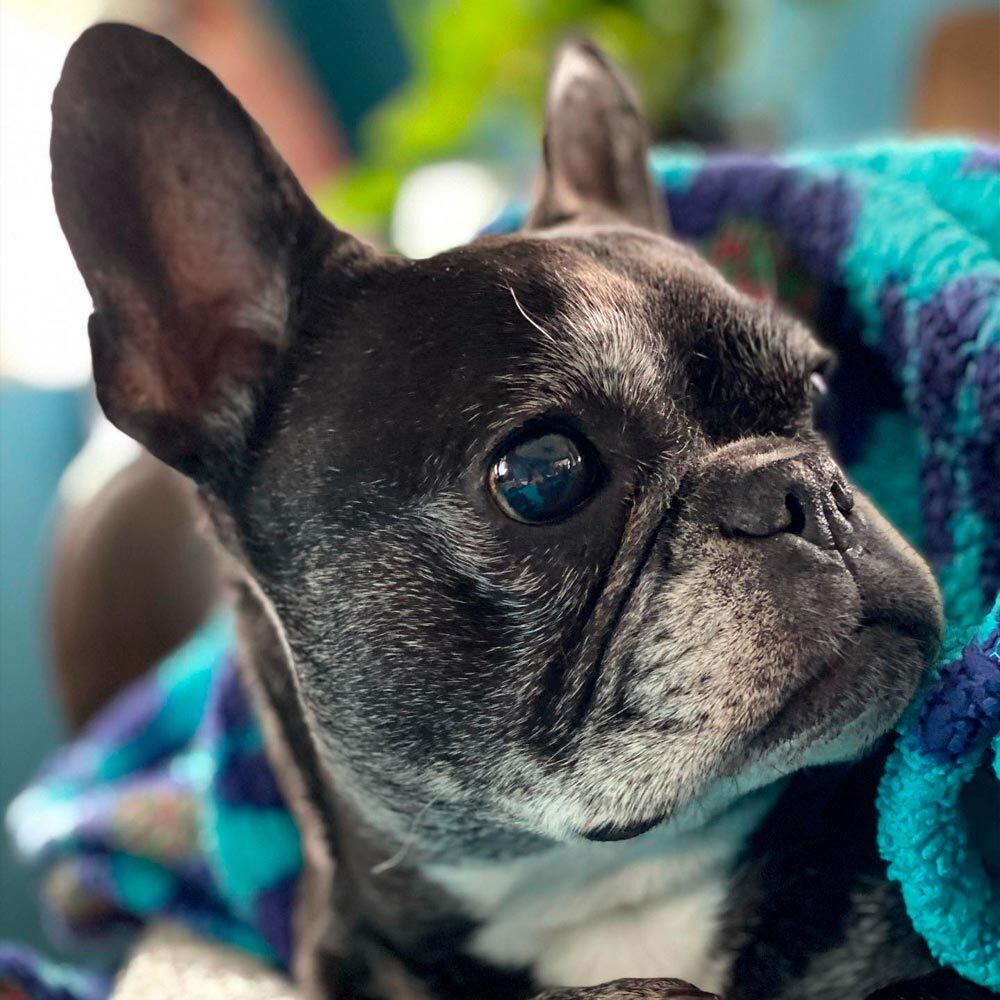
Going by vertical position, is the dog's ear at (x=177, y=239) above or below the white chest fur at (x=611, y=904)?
above

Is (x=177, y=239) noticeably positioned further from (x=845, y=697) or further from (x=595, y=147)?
(x=845, y=697)

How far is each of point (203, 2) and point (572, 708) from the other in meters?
3.06

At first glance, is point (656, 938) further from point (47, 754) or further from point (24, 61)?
point (24, 61)

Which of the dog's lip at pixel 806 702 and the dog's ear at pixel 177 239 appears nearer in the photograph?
the dog's lip at pixel 806 702

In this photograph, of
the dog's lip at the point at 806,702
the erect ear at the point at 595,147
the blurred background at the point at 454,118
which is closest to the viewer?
the dog's lip at the point at 806,702

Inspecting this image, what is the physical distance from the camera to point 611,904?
0.92 meters

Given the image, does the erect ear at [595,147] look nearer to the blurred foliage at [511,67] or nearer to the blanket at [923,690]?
the blanket at [923,690]

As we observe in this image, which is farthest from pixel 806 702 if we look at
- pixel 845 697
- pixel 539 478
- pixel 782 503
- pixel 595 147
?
pixel 595 147

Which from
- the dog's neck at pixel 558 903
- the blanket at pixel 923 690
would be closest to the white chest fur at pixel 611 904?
the dog's neck at pixel 558 903

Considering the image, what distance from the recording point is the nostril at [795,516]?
0.74 m

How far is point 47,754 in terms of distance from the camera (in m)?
2.44

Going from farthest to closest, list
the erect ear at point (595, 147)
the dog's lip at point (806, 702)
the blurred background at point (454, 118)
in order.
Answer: the blurred background at point (454, 118) < the erect ear at point (595, 147) < the dog's lip at point (806, 702)

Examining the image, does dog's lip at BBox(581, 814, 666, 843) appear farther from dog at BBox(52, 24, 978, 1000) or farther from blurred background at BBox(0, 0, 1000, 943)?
blurred background at BBox(0, 0, 1000, 943)

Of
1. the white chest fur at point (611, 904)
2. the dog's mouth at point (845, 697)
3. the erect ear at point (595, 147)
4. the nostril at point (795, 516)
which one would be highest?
the erect ear at point (595, 147)
